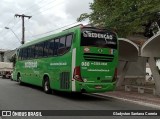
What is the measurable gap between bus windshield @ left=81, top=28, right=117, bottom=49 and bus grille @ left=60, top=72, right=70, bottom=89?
201 cm

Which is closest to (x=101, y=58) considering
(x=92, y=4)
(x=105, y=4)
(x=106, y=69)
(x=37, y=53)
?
(x=106, y=69)

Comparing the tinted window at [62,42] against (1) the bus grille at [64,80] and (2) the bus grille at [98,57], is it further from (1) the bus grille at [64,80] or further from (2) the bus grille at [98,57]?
(2) the bus grille at [98,57]

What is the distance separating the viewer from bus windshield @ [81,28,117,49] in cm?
1798

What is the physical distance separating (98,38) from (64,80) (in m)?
2.84

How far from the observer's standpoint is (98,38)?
60.2 feet

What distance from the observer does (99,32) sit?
60.6ft

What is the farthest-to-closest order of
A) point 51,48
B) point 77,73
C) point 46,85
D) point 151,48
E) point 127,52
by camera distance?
point 127,52 → point 46,85 → point 51,48 → point 151,48 → point 77,73

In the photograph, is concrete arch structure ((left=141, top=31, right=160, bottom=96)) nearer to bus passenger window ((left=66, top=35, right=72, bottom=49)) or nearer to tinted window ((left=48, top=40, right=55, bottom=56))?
bus passenger window ((left=66, top=35, right=72, bottom=49))

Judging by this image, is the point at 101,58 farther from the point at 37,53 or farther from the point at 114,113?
the point at 37,53

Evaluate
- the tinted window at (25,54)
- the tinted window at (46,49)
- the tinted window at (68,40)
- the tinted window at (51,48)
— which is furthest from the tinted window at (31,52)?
the tinted window at (68,40)

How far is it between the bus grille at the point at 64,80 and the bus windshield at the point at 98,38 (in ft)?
6.59

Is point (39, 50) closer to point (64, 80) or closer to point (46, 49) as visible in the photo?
point (46, 49)

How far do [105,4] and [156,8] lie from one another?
5869mm

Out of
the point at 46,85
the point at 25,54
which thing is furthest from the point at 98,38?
the point at 25,54
